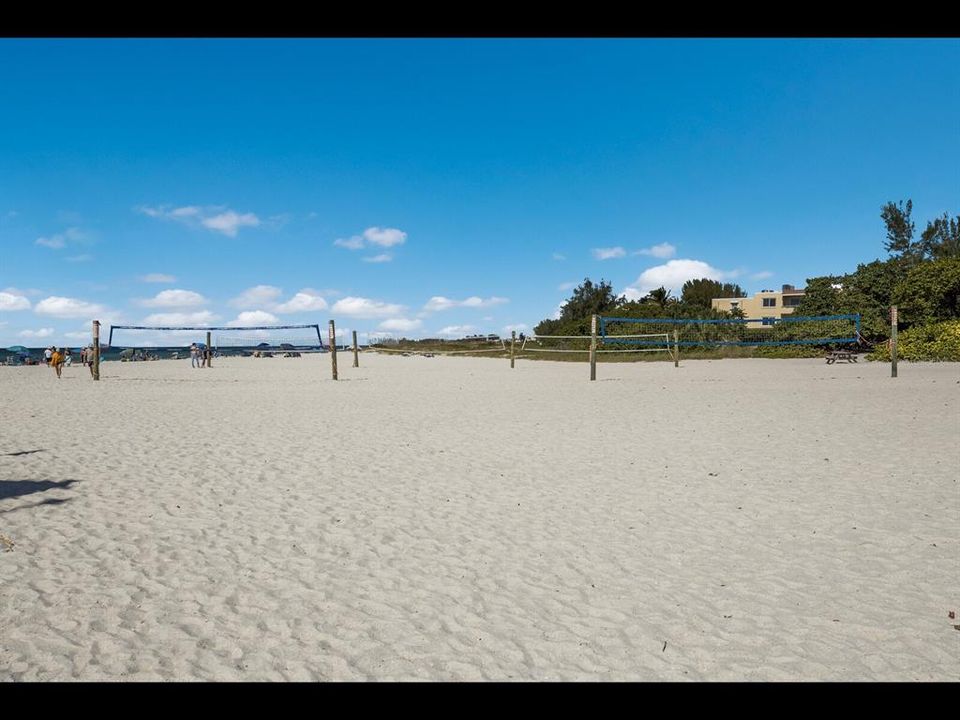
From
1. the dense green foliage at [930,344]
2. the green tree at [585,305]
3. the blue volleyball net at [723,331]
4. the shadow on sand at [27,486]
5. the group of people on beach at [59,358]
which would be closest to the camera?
the shadow on sand at [27,486]

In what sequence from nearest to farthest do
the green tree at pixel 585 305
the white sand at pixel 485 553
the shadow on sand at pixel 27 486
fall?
1. the white sand at pixel 485 553
2. the shadow on sand at pixel 27 486
3. the green tree at pixel 585 305

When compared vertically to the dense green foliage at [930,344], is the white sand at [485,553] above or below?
below

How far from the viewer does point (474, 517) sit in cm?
475

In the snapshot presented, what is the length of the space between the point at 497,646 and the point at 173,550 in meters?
2.55

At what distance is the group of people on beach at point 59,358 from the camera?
20.7 m

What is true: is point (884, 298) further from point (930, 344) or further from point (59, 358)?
point (59, 358)

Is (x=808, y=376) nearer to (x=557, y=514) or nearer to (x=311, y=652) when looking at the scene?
(x=557, y=514)

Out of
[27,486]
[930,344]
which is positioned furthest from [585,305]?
[27,486]

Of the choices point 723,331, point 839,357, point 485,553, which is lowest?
point 485,553

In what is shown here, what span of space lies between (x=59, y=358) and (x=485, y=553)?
74.1 feet

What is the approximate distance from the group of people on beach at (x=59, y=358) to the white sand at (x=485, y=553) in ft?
47.6

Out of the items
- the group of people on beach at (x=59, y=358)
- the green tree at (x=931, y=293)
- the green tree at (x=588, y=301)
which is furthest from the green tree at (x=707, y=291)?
the group of people on beach at (x=59, y=358)

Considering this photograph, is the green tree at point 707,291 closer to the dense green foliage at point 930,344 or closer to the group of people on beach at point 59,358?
the dense green foliage at point 930,344

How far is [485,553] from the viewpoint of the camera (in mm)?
4004
